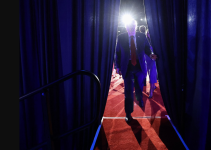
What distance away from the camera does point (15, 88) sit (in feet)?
2.93

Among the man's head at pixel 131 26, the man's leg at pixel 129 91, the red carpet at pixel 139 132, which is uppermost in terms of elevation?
the man's head at pixel 131 26

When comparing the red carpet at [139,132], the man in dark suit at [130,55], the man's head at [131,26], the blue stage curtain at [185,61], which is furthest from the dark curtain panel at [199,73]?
the man's head at [131,26]

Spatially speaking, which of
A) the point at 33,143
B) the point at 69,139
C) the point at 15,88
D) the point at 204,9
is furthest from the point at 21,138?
the point at 204,9

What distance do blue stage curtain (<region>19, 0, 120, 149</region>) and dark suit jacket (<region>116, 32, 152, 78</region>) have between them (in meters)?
0.41

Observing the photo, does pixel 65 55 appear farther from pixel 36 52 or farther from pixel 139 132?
pixel 139 132

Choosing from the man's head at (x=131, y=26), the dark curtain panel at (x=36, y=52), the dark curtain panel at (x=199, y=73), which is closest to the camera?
the dark curtain panel at (x=199, y=73)

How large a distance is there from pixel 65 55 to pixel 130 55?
115 centimetres

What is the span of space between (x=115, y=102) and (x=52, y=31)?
8.27 feet

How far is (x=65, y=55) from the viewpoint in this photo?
1.89 metres

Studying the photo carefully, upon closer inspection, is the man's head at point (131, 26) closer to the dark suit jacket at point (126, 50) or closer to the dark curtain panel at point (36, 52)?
the dark suit jacket at point (126, 50)

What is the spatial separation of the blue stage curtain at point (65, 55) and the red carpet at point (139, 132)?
0.38m

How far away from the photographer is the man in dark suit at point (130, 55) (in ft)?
7.91

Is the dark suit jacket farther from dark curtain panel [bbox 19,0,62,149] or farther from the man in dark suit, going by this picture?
dark curtain panel [bbox 19,0,62,149]

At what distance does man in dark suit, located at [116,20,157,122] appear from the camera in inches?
95.0
